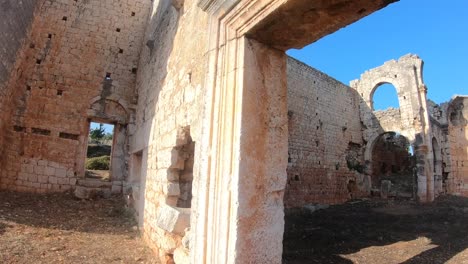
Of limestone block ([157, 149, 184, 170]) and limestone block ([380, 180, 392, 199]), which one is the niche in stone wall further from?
limestone block ([380, 180, 392, 199])

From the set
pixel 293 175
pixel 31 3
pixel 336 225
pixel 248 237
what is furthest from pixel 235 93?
pixel 293 175

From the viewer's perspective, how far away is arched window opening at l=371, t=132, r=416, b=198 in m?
15.7

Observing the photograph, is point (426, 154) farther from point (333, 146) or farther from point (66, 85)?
point (66, 85)

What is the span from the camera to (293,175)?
11477 millimetres

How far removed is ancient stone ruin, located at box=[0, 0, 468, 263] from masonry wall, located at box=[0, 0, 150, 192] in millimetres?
32

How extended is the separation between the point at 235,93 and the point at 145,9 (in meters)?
8.51

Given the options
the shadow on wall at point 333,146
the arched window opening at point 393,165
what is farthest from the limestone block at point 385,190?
the shadow on wall at point 333,146

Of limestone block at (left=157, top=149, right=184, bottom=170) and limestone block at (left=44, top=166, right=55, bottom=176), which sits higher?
limestone block at (left=157, top=149, right=184, bottom=170)

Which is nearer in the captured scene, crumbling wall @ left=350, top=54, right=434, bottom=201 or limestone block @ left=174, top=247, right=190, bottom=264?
limestone block @ left=174, top=247, right=190, bottom=264

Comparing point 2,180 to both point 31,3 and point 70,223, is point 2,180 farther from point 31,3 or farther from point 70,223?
point 31,3

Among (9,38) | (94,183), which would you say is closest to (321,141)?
(94,183)

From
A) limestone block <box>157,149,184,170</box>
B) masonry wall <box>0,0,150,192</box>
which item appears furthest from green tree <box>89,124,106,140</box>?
limestone block <box>157,149,184,170</box>

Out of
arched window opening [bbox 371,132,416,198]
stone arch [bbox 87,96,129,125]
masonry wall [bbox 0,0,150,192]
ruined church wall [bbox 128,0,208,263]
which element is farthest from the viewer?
arched window opening [bbox 371,132,416,198]

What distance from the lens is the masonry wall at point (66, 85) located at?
753cm
